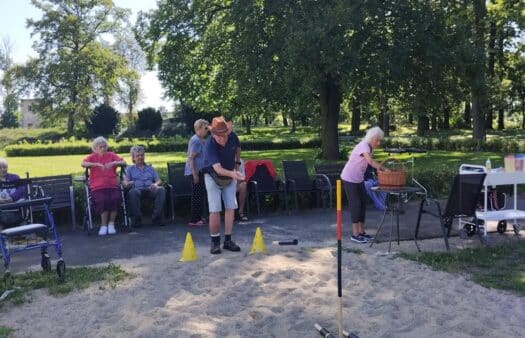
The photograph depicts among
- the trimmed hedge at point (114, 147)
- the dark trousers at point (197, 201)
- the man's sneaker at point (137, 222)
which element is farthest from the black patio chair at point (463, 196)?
the trimmed hedge at point (114, 147)

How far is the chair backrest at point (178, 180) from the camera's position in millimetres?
9812

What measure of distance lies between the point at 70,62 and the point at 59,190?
4455cm

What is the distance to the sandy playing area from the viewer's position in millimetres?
4426

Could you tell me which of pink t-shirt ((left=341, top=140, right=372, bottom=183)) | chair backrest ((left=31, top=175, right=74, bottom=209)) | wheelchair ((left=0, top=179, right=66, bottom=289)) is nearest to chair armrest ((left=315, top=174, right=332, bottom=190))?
pink t-shirt ((left=341, top=140, right=372, bottom=183))

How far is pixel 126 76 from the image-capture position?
55156mm

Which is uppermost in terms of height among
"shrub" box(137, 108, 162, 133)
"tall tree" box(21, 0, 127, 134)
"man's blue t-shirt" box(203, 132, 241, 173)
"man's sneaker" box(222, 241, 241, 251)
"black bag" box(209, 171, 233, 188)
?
"tall tree" box(21, 0, 127, 134)

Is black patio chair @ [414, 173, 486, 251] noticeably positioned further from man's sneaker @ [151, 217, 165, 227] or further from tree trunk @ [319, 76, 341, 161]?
tree trunk @ [319, 76, 341, 161]

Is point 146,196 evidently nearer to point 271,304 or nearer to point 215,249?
point 215,249

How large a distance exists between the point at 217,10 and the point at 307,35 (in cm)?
706

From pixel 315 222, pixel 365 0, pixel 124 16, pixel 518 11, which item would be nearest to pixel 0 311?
pixel 315 222

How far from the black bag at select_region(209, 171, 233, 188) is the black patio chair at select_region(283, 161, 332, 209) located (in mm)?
3690

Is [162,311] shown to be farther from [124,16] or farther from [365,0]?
[124,16]

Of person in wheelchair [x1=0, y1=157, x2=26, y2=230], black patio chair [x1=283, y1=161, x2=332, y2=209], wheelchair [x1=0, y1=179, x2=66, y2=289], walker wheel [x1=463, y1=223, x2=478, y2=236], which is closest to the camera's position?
wheelchair [x1=0, y1=179, x2=66, y2=289]

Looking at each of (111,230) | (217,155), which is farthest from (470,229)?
(111,230)
